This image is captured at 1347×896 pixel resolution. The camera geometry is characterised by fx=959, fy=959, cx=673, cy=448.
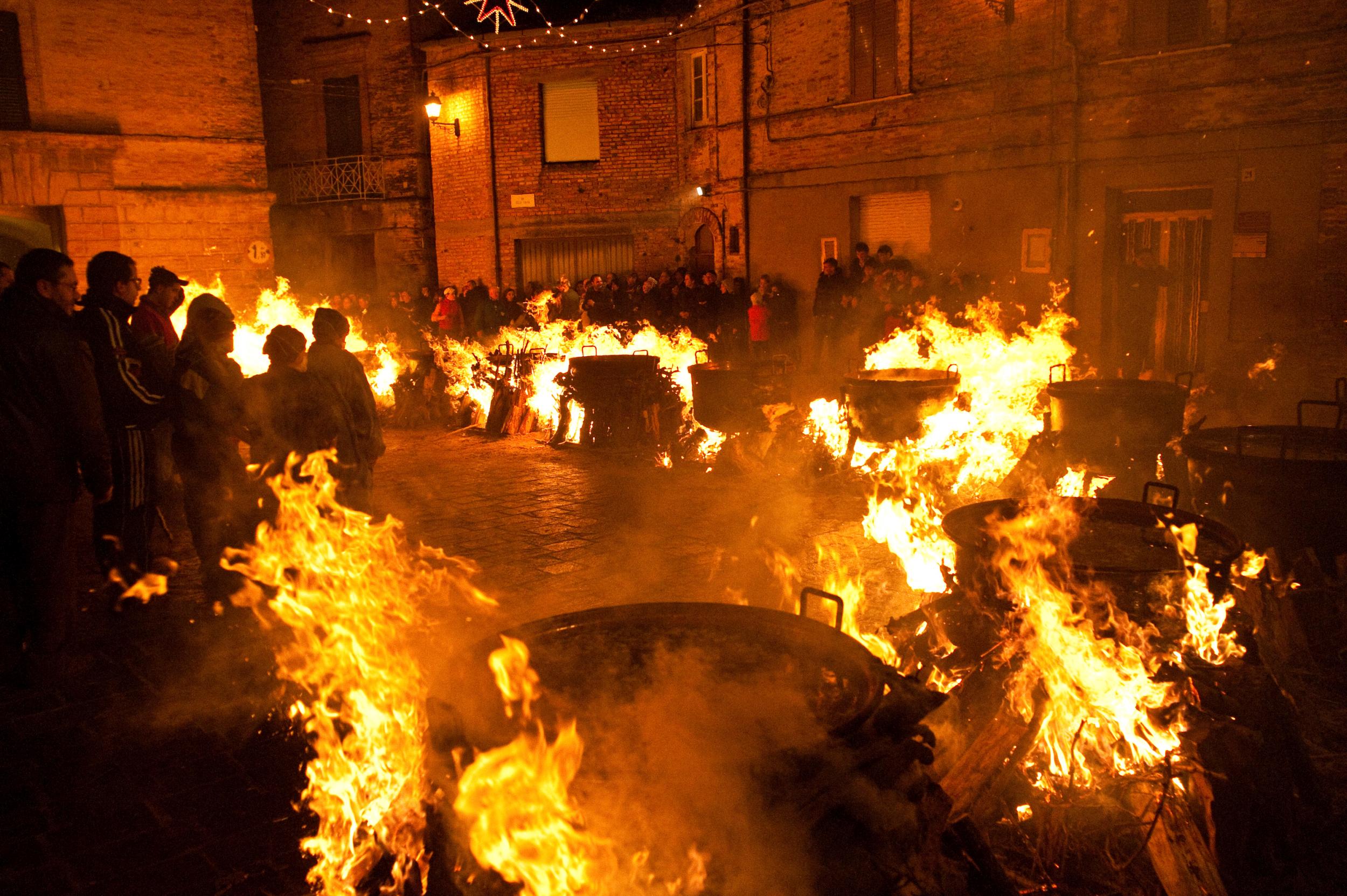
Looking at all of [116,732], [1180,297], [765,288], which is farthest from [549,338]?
[116,732]

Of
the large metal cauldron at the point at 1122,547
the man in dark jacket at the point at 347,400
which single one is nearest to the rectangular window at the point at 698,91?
the man in dark jacket at the point at 347,400

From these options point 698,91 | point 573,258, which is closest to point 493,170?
point 573,258

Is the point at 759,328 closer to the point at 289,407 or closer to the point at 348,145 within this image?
the point at 289,407

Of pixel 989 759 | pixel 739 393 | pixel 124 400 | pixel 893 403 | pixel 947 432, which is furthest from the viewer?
pixel 739 393

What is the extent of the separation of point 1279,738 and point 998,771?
1.19 m

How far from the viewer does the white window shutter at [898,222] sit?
1620 cm

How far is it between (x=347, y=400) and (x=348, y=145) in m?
23.4

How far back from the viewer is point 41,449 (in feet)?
17.4

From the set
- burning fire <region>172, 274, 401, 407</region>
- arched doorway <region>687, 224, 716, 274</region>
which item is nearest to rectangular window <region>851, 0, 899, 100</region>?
arched doorway <region>687, 224, 716, 274</region>

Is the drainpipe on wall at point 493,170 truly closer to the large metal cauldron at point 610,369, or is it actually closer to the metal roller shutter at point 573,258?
the metal roller shutter at point 573,258

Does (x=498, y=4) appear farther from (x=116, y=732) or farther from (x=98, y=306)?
(x=116, y=732)

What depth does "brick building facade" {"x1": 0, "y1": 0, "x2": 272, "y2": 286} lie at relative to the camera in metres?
17.7

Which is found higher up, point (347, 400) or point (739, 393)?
point (347, 400)

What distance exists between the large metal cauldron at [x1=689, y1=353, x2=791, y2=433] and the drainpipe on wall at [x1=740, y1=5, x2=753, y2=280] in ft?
26.2
